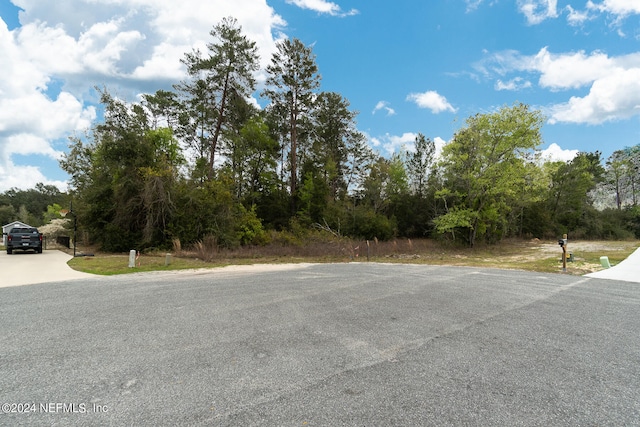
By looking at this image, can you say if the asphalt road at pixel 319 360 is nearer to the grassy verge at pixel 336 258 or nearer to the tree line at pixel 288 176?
the grassy verge at pixel 336 258

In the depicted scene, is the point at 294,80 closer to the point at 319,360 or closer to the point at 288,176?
the point at 288,176

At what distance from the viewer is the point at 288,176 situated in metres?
37.1

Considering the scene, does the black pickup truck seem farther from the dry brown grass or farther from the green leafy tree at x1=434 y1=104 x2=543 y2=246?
Result: the green leafy tree at x1=434 y1=104 x2=543 y2=246

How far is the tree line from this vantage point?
2188 cm

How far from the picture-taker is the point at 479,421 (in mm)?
2621

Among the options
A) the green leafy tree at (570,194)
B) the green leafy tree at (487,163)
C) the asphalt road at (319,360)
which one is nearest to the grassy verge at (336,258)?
the green leafy tree at (487,163)

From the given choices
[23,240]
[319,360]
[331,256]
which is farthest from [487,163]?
[23,240]

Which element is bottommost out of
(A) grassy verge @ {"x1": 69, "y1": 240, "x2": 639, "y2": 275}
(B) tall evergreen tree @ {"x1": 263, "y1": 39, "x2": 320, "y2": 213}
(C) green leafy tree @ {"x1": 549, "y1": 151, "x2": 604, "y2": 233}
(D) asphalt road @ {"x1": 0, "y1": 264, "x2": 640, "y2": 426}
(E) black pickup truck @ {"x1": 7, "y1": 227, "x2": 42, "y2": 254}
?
(A) grassy verge @ {"x1": 69, "y1": 240, "x2": 639, "y2": 275}

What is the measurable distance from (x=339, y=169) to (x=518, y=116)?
20.0 metres

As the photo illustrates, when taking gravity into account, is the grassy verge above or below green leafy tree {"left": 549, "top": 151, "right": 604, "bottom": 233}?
below

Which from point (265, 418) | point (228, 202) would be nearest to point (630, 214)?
point (228, 202)

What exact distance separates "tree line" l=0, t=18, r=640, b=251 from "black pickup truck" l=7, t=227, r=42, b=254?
2758mm

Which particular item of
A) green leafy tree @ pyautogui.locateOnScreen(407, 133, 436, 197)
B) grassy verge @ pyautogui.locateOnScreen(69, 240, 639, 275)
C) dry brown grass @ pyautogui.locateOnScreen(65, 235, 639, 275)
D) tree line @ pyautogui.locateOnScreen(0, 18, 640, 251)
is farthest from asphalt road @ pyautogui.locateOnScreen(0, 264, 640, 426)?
green leafy tree @ pyautogui.locateOnScreen(407, 133, 436, 197)

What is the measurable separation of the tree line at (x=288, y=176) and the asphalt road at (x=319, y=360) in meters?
15.0
